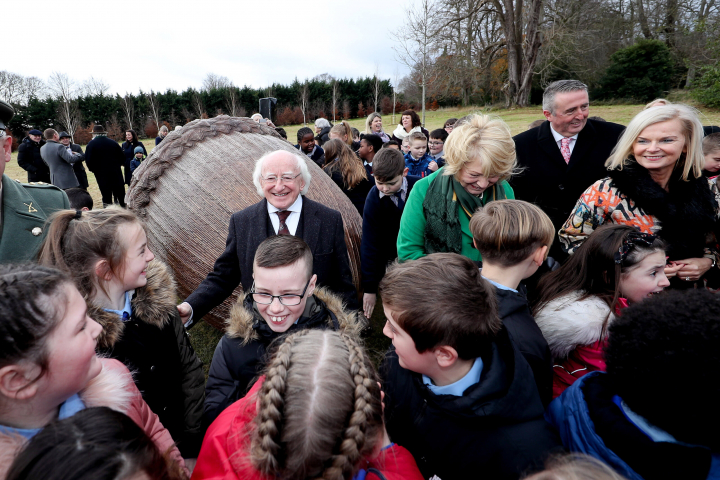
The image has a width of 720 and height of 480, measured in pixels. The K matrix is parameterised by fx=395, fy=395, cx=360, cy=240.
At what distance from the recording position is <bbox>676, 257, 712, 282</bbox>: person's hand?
2201mm

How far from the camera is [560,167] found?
2803mm

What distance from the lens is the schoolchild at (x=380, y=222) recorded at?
300cm

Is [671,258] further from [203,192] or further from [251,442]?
[203,192]

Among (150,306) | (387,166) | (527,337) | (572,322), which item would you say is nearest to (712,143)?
(387,166)

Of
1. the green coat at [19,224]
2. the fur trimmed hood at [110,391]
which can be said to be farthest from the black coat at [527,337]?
the green coat at [19,224]

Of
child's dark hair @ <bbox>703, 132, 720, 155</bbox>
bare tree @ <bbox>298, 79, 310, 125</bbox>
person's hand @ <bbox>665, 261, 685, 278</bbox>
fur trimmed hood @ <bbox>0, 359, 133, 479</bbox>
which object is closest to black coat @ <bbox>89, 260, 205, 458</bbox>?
fur trimmed hood @ <bbox>0, 359, 133, 479</bbox>

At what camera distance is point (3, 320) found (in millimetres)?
966

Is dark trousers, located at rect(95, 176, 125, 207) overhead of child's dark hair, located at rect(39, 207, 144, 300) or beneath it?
beneath

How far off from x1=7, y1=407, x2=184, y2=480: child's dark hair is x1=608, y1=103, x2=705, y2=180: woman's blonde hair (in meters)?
2.50

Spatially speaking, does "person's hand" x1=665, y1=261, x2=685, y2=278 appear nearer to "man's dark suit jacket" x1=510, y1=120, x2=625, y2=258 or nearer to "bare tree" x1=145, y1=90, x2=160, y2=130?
"man's dark suit jacket" x1=510, y1=120, x2=625, y2=258

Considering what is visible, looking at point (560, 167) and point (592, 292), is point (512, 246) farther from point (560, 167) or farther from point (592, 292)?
point (560, 167)

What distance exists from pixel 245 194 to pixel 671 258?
8.88 ft

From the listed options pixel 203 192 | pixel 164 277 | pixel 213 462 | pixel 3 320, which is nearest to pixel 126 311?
pixel 164 277

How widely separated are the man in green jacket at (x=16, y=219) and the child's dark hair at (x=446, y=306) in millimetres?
1707
